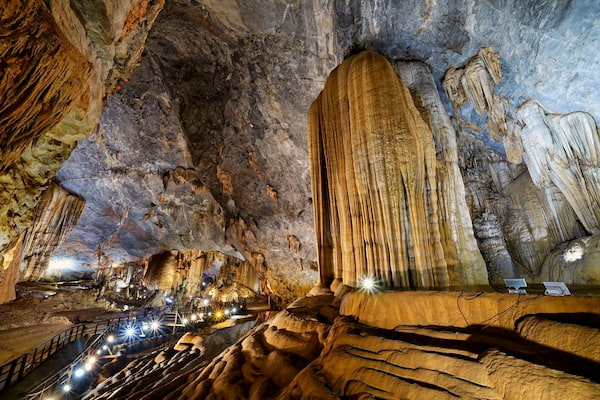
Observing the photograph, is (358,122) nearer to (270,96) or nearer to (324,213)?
(324,213)

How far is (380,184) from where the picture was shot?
5.57 metres

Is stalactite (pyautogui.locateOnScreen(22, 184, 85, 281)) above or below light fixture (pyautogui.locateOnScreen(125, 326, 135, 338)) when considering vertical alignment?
above

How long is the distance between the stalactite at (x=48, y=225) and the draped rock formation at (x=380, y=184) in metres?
12.7

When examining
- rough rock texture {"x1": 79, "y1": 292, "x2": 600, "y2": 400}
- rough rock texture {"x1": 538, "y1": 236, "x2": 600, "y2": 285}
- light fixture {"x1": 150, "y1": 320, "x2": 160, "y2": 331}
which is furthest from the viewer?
light fixture {"x1": 150, "y1": 320, "x2": 160, "y2": 331}

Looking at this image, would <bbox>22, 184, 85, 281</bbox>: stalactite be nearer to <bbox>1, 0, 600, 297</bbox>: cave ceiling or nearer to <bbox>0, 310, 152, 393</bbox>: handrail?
<bbox>1, 0, 600, 297</bbox>: cave ceiling

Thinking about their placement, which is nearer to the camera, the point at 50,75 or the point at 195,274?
the point at 50,75

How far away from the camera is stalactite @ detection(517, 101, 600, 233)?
25.9 feet

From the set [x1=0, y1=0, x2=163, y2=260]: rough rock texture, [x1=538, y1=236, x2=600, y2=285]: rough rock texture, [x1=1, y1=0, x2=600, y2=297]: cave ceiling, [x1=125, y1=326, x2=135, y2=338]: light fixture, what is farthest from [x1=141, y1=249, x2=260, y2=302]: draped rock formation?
[x1=538, y1=236, x2=600, y2=285]: rough rock texture

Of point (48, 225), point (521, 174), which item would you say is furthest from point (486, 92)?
point (48, 225)

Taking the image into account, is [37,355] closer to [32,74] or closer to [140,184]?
[140,184]

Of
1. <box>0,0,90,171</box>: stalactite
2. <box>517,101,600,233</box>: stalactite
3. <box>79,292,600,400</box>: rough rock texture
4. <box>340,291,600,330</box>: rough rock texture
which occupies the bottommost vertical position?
<box>79,292,600,400</box>: rough rock texture

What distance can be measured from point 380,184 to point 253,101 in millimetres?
6562

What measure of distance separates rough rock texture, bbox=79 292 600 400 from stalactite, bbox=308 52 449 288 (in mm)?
1545

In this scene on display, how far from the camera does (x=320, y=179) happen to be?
7160 mm
